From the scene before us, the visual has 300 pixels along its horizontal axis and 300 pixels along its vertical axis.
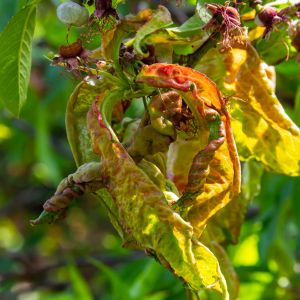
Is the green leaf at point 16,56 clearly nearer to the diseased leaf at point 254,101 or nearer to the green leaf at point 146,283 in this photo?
the diseased leaf at point 254,101

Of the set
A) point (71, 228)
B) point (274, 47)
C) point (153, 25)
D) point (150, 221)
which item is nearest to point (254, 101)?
point (274, 47)

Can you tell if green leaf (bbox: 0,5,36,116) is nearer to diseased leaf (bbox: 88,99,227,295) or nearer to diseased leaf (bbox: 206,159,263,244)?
diseased leaf (bbox: 88,99,227,295)

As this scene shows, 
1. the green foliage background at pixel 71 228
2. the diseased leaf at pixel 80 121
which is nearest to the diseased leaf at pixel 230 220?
the green foliage background at pixel 71 228

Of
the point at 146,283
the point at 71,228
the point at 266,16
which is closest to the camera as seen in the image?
the point at 266,16

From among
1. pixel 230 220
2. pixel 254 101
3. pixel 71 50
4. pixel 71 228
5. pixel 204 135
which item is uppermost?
pixel 71 50

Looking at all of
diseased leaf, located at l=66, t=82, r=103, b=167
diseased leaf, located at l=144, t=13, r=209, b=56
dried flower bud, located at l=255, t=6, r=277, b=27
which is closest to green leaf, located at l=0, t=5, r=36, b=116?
diseased leaf, located at l=66, t=82, r=103, b=167

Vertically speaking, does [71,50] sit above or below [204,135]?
above

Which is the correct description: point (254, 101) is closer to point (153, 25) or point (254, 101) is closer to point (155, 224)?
point (153, 25)

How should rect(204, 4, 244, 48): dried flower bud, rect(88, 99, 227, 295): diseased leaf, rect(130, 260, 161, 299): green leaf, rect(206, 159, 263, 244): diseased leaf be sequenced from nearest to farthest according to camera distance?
rect(88, 99, 227, 295): diseased leaf → rect(204, 4, 244, 48): dried flower bud → rect(206, 159, 263, 244): diseased leaf → rect(130, 260, 161, 299): green leaf
